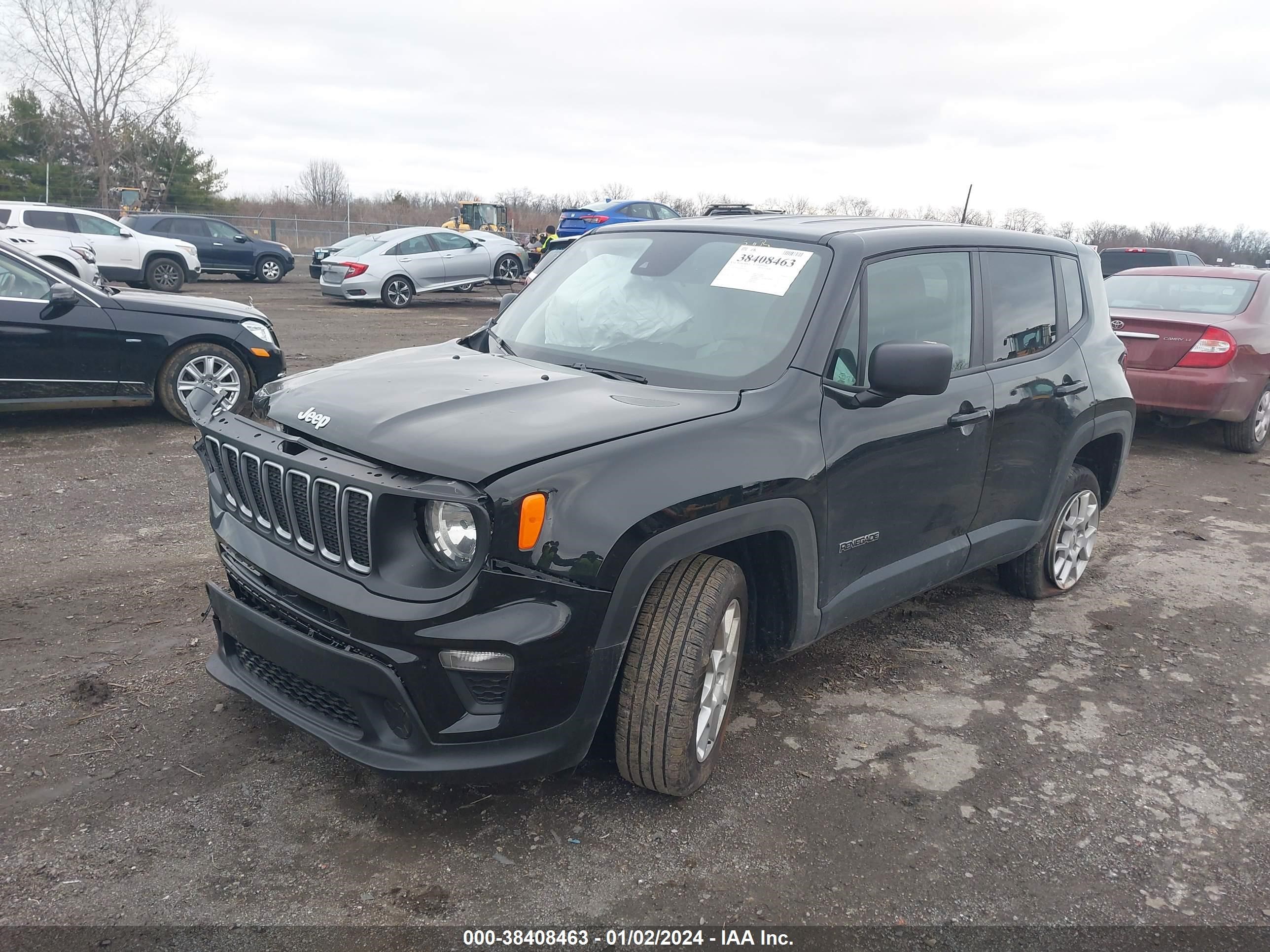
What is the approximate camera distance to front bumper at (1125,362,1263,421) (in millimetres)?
8289

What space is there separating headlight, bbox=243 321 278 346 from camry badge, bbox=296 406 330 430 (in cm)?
565

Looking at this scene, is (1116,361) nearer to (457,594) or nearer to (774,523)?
(774,523)

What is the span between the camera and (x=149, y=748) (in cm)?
330

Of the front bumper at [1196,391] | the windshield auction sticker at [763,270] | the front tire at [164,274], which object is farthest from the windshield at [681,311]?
the front tire at [164,274]

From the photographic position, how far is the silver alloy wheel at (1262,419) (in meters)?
8.92

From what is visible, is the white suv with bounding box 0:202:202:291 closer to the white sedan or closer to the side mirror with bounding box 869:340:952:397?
the white sedan

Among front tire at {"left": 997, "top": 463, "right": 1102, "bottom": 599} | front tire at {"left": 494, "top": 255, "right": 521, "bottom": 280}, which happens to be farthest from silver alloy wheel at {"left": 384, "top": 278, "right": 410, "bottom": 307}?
front tire at {"left": 997, "top": 463, "right": 1102, "bottom": 599}

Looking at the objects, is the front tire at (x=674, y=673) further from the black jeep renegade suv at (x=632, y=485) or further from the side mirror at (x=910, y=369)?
the side mirror at (x=910, y=369)

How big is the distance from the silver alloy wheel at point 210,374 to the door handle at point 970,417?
19.6 ft

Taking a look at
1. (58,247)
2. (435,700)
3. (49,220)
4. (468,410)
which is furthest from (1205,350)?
(49,220)

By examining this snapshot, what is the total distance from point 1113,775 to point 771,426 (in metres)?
1.77

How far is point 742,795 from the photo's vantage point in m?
3.22

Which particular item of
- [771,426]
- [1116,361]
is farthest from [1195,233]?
[771,426]

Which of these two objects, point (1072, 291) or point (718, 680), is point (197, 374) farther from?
point (1072, 291)
